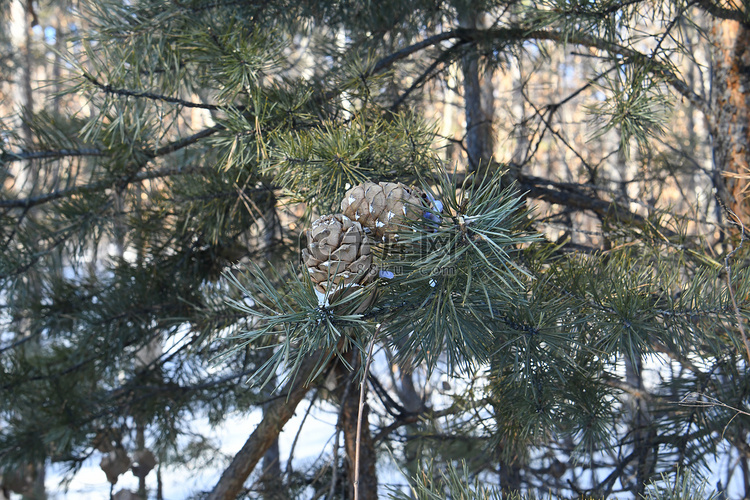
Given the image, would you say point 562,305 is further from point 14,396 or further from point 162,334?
point 14,396

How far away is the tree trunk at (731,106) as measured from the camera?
1230mm

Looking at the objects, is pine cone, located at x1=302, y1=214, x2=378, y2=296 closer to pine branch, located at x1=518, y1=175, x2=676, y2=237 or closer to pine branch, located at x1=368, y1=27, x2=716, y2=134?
pine branch, located at x1=368, y1=27, x2=716, y2=134

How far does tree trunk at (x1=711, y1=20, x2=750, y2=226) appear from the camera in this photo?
1.23m

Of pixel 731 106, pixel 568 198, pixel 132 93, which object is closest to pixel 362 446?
pixel 568 198

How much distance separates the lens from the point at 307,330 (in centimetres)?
53

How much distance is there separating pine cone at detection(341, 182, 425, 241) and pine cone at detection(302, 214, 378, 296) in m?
0.03

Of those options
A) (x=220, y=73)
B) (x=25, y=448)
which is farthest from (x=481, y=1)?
(x=25, y=448)

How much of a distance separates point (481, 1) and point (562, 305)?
39.5 inches

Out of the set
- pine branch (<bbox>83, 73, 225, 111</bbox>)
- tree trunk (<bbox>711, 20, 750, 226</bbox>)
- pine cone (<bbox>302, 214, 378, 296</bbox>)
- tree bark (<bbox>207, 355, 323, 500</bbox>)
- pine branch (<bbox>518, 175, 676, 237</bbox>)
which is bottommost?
tree bark (<bbox>207, 355, 323, 500</bbox>)

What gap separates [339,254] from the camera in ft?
1.82

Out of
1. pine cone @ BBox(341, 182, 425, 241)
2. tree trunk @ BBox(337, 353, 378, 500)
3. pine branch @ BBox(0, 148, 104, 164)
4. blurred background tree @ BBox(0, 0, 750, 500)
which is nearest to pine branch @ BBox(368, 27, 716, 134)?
blurred background tree @ BBox(0, 0, 750, 500)

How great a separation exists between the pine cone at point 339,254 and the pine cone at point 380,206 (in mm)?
29

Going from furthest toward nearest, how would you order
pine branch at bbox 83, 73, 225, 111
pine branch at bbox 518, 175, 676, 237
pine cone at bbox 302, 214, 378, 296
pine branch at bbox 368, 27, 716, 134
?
pine branch at bbox 518, 175, 676, 237
pine branch at bbox 368, 27, 716, 134
pine branch at bbox 83, 73, 225, 111
pine cone at bbox 302, 214, 378, 296

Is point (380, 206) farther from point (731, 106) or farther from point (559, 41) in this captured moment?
point (731, 106)
